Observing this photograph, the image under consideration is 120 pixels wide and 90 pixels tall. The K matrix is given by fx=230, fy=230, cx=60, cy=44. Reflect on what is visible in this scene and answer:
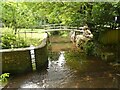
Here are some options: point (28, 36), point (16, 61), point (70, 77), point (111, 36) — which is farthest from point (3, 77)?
point (111, 36)

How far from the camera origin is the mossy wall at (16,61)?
4227mm

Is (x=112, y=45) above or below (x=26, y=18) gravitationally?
below

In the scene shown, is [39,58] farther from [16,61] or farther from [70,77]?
[70,77]

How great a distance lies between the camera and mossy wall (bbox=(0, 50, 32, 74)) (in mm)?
4227

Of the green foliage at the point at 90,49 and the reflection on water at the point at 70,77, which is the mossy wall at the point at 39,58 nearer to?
the reflection on water at the point at 70,77

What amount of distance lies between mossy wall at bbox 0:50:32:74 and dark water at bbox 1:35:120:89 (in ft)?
0.48

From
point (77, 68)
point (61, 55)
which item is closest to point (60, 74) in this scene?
point (77, 68)

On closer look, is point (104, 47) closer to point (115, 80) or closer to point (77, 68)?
point (77, 68)

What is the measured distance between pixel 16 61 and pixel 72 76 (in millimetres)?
1108

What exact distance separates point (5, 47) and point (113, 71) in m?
2.25

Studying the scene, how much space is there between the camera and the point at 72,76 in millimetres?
4453

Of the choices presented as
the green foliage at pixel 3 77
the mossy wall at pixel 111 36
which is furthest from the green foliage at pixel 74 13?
the green foliage at pixel 3 77

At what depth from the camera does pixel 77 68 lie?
5.05 m

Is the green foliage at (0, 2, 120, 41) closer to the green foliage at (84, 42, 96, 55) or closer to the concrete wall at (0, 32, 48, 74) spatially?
the green foliage at (84, 42, 96, 55)
